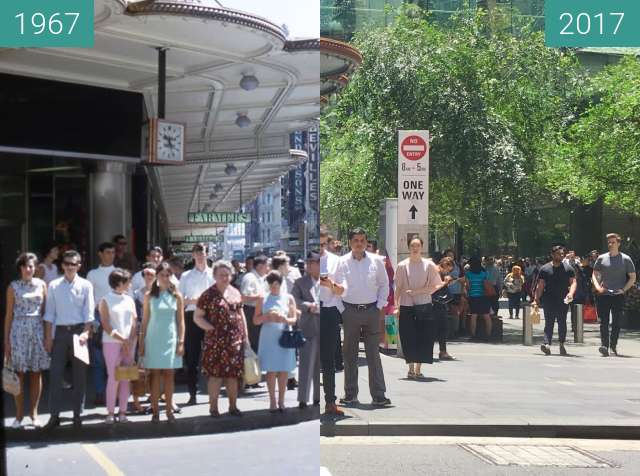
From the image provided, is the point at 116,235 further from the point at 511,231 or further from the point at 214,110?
the point at 511,231

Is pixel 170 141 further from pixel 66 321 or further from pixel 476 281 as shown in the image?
pixel 476 281

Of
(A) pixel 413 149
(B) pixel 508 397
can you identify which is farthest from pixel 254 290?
(A) pixel 413 149

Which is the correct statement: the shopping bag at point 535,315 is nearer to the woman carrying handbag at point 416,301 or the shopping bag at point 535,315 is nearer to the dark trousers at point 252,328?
the woman carrying handbag at point 416,301

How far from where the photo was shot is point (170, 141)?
6.75ft

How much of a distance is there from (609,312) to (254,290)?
8234 millimetres

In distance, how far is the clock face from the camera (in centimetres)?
203

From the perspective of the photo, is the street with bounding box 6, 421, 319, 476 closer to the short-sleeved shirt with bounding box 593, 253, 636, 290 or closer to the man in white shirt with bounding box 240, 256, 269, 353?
the man in white shirt with bounding box 240, 256, 269, 353

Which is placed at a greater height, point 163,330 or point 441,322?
point 163,330

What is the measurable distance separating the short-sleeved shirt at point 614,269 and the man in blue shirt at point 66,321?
7.86 metres

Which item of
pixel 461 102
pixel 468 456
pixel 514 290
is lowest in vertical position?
pixel 468 456

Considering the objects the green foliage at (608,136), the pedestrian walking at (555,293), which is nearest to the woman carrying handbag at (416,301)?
the pedestrian walking at (555,293)

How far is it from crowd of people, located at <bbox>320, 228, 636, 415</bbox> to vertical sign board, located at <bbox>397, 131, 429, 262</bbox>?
264mm

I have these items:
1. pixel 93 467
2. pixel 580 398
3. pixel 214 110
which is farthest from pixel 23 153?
pixel 580 398

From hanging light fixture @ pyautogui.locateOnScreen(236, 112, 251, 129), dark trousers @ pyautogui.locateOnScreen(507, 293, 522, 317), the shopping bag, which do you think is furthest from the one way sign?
hanging light fixture @ pyautogui.locateOnScreen(236, 112, 251, 129)
